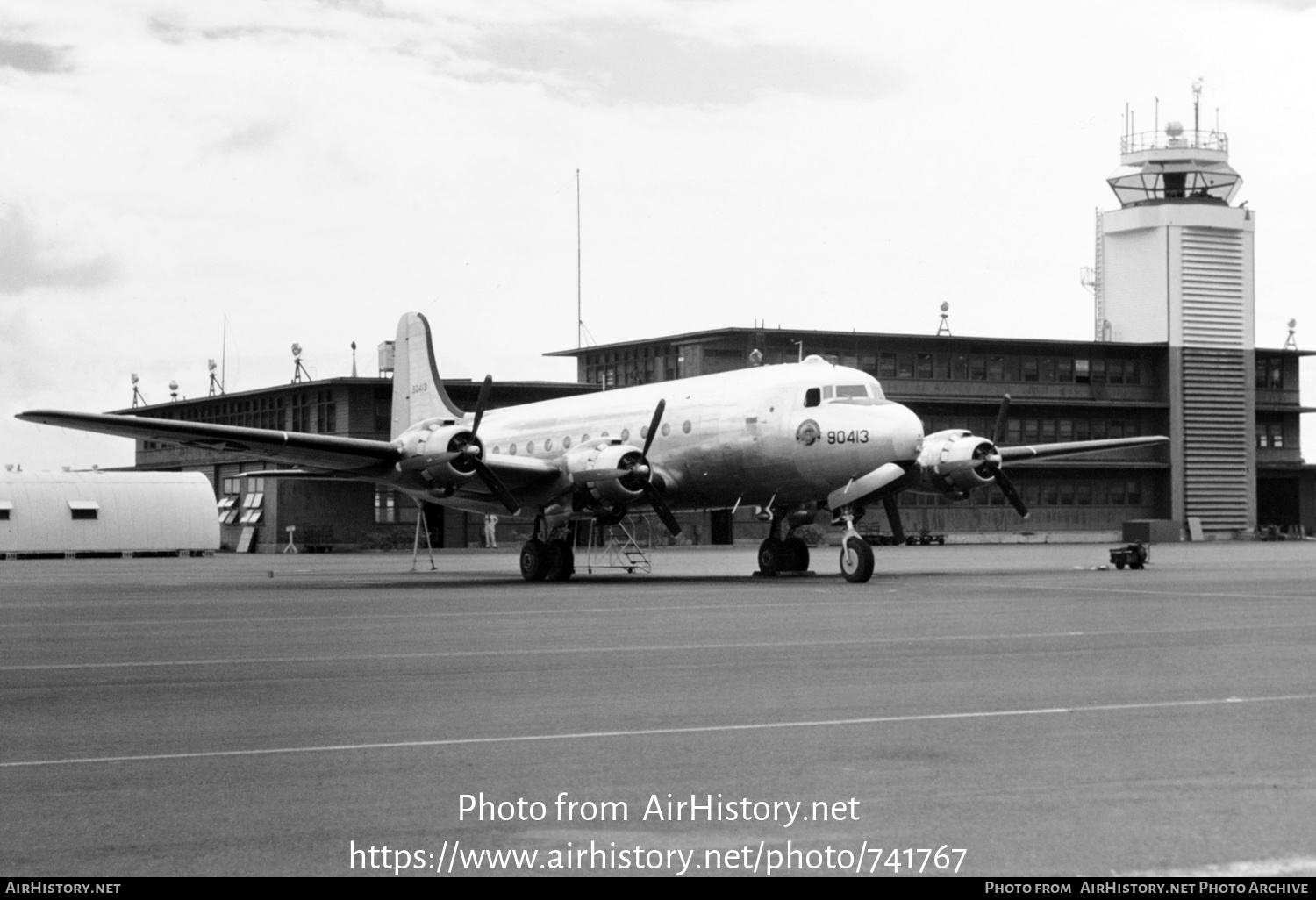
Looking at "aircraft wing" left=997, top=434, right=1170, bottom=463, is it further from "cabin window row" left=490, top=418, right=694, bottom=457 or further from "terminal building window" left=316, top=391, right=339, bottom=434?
"terminal building window" left=316, top=391, right=339, bottom=434

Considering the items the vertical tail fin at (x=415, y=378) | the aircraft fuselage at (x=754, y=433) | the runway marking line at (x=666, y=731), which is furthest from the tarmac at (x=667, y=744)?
the vertical tail fin at (x=415, y=378)

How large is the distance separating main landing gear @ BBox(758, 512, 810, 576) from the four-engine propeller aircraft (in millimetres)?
39

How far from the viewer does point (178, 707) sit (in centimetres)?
1183

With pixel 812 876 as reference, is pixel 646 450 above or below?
above

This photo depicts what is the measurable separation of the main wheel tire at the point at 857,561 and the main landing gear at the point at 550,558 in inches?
273

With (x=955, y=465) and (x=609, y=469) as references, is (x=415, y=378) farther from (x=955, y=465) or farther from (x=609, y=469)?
(x=955, y=465)

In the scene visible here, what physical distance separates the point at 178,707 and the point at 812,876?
687 cm

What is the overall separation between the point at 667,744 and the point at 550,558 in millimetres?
24476

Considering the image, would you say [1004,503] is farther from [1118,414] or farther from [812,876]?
[812,876]

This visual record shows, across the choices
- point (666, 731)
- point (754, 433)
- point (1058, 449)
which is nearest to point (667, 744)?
point (666, 731)

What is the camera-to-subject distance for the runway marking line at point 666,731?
9453mm

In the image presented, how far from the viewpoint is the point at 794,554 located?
34344 mm
